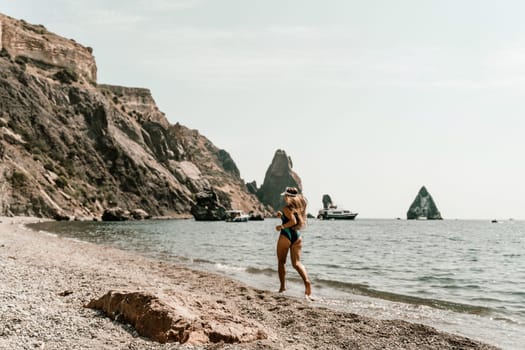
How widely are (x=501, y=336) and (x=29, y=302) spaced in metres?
9.20

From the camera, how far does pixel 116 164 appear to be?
107500 mm

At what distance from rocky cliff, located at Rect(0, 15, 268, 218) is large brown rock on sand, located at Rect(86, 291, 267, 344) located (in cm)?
6752

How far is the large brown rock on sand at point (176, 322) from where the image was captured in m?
7.07

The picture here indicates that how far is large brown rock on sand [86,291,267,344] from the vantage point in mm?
7074

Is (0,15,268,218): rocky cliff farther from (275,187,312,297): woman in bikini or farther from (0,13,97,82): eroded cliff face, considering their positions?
(275,187,312,297): woman in bikini

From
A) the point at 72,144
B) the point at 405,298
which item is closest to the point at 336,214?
the point at 72,144

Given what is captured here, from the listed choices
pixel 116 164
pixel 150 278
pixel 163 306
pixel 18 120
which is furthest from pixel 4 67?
pixel 163 306

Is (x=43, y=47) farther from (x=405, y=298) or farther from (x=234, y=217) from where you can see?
(x=405, y=298)

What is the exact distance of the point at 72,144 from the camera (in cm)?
9969

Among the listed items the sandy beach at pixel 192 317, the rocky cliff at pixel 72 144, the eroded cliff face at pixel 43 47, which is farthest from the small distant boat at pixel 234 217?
the sandy beach at pixel 192 317

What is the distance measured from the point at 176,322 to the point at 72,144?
10004cm

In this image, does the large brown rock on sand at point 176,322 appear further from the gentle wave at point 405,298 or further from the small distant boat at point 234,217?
the small distant boat at point 234,217

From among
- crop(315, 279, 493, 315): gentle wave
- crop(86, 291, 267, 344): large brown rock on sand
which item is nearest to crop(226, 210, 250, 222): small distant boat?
crop(315, 279, 493, 315): gentle wave

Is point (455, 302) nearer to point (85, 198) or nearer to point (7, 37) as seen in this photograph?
point (85, 198)
